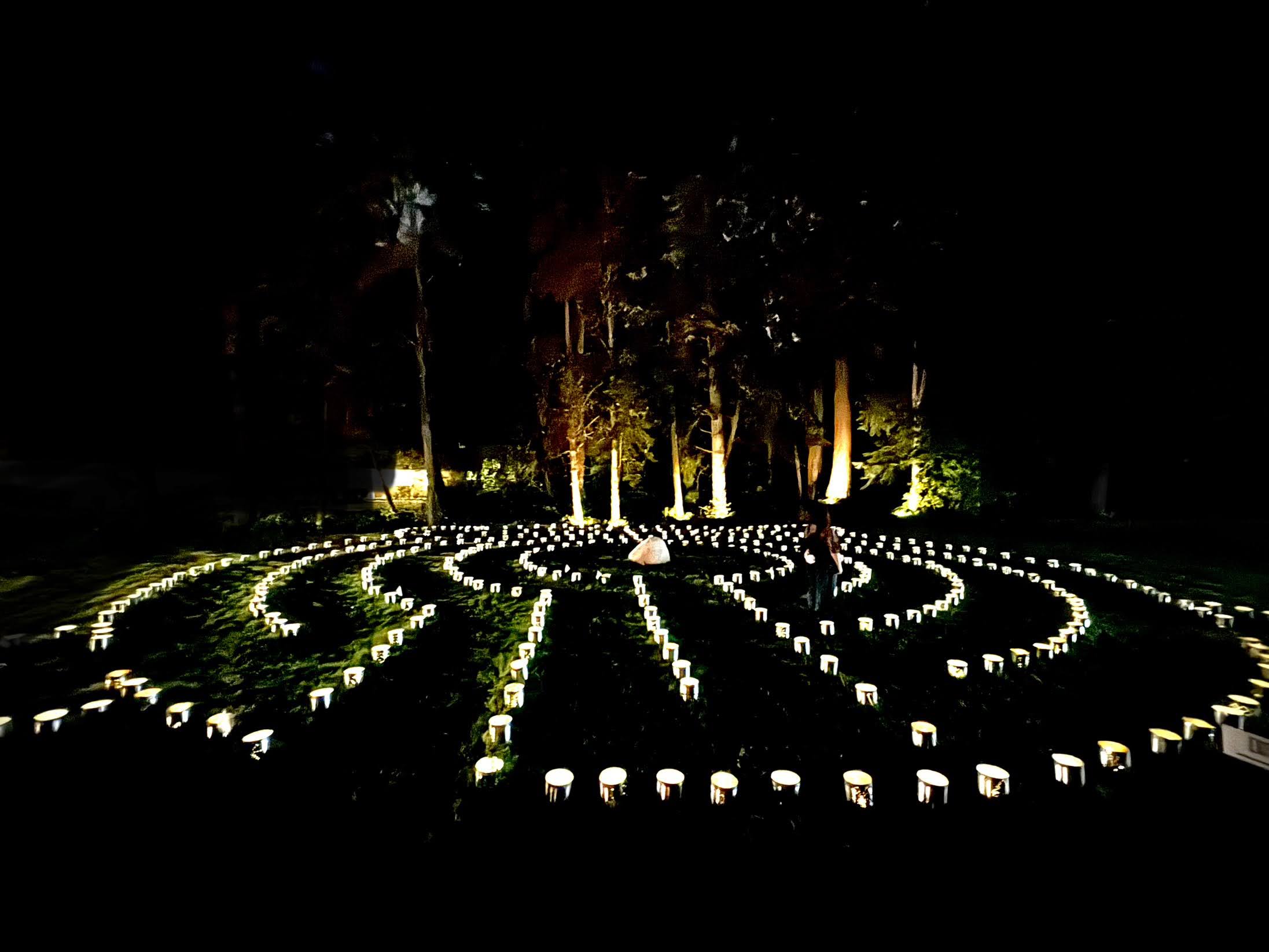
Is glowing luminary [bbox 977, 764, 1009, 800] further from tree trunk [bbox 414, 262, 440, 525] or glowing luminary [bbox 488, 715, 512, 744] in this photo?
tree trunk [bbox 414, 262, 440, 525]

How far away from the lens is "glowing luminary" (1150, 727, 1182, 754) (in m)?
3.70

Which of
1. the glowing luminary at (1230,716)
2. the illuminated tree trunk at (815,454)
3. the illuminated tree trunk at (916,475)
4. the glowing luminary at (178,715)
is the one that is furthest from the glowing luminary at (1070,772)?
the illuminated tree trunk at (815,454)

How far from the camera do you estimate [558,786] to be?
10.2ft

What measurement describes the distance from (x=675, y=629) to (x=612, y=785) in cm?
345

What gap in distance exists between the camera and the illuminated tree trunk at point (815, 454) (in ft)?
66.4

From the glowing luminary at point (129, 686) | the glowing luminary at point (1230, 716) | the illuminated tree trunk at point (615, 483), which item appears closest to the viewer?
the glowing luminary at point (1230, 716)

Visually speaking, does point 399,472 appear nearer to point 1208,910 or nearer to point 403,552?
point 403,552

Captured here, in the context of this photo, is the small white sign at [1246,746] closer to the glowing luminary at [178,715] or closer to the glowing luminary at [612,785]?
the glowing luminary at [612,785]

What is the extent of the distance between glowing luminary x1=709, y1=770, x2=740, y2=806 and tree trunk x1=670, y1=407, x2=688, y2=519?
→ 1396 centimetres

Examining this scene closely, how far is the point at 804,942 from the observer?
220 cm

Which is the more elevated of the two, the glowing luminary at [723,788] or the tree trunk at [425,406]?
the tree trunk at [425,406]

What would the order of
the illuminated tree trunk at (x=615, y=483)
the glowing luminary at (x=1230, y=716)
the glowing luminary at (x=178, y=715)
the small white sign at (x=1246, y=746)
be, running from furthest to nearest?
the illuminated tree trunk at (x=615, y=483) < the glowing luminary at (x=178, y=715) < the glowing luminary at (x=1230, y=716) < the small white sign at (x=1246, y=746)

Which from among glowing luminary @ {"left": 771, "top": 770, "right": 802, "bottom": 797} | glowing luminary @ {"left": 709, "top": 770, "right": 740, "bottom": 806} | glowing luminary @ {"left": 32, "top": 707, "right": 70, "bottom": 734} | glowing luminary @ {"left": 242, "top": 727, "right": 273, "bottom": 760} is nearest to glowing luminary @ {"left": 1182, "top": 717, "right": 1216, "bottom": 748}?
glowing luminary @ {"left": 771, "top": 770, "right": 802, "bottom": 797}

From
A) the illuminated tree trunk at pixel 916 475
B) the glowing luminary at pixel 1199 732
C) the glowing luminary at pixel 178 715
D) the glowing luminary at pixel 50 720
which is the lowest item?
the glowing luminary at pixel 1199 732
